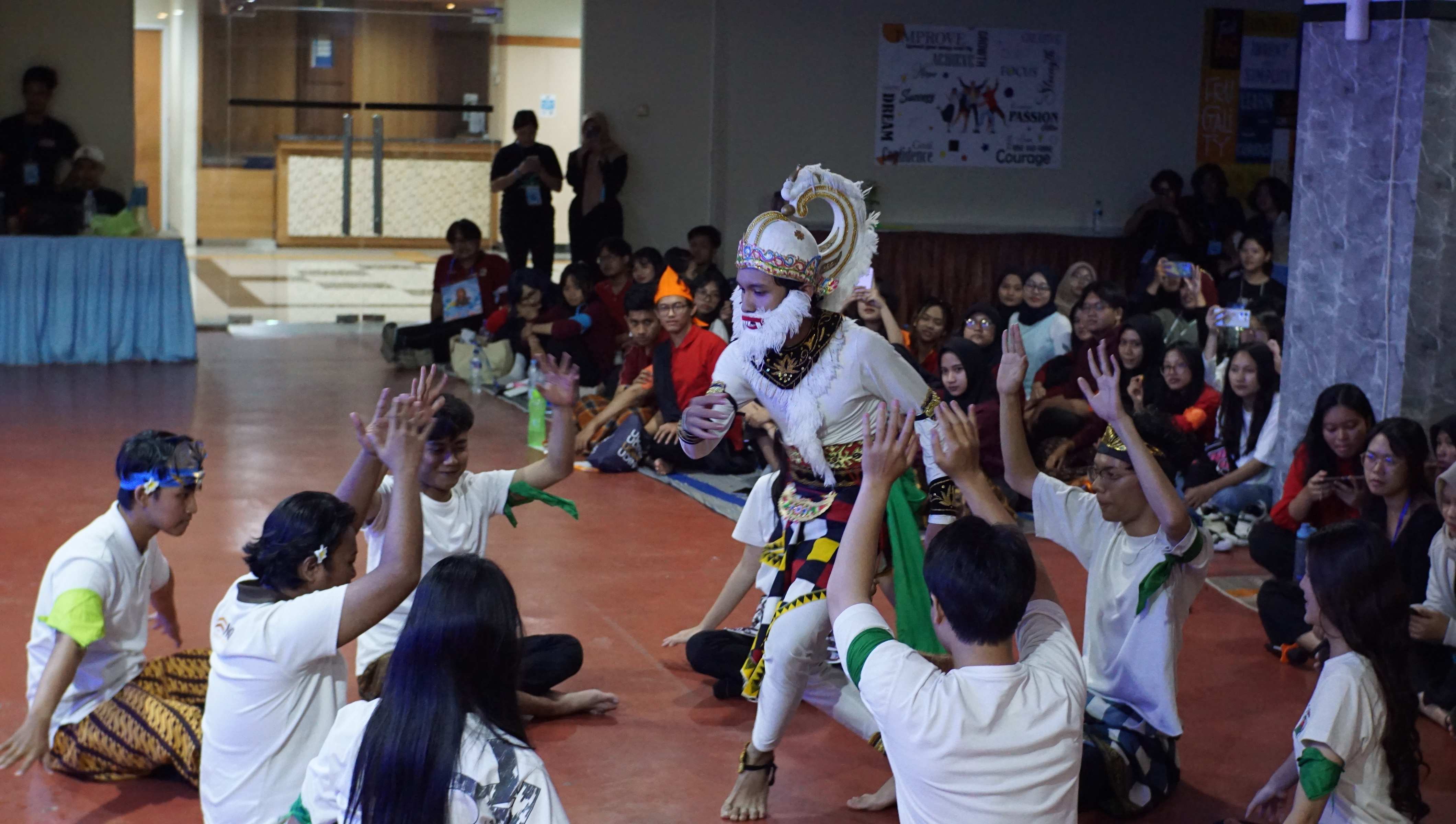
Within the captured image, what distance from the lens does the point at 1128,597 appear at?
3463 millimetres

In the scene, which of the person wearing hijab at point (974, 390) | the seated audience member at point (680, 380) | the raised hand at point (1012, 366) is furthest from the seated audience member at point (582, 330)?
the raised hand at point (1012, 366)

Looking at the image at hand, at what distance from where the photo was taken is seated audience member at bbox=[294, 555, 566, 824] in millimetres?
2000

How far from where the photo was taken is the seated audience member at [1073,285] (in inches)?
355

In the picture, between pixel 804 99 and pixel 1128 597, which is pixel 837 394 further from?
pixel 804 99

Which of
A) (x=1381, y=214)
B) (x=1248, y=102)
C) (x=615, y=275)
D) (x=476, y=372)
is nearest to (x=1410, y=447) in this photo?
(x=1381, y=214)

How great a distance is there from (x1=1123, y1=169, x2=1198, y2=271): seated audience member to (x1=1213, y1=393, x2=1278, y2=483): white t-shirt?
5.20 metres

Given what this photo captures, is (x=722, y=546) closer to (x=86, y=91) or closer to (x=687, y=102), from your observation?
(x=687, y=102)

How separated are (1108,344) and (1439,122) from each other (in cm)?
196

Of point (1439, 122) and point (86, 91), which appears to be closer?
point (1439, 122)

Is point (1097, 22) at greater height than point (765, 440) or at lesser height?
greater

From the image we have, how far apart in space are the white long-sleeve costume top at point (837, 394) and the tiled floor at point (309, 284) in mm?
9030

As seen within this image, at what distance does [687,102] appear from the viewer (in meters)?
11.3

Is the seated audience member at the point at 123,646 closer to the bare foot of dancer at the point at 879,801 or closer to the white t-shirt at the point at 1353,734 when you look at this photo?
the bare foot of dancer at the point at 879,801

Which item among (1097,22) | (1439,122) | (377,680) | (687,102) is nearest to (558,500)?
(377,680)
